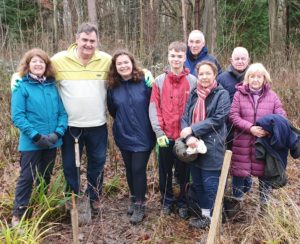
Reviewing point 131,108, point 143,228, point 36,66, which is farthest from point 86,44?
point 143,228

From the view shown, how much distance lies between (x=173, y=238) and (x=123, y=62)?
1894 mm

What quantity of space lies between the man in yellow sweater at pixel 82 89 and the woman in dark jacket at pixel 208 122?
3.07 ft

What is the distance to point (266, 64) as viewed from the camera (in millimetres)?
8617

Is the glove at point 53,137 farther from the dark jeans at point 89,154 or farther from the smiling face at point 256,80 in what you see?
the smiling face at point 256,80

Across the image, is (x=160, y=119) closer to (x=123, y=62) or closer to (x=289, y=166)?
(x=123, y=62)

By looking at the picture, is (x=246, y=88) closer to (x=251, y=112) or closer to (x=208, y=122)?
(x=251, y=112)

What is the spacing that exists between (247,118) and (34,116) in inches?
84.6

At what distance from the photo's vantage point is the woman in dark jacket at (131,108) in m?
3.80

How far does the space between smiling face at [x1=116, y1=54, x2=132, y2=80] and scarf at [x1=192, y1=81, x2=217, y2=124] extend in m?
0.75

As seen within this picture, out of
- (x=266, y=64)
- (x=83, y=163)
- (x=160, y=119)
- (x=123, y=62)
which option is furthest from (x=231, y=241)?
(x=266, y=64)

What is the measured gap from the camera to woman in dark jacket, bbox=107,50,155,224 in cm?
380

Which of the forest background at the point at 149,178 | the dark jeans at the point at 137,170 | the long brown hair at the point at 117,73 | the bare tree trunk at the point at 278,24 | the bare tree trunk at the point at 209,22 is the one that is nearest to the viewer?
the forest background at the point at 149,178

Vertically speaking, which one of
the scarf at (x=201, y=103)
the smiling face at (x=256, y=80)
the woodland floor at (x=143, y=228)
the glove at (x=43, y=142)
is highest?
the smiling face at (x=256, y=80)

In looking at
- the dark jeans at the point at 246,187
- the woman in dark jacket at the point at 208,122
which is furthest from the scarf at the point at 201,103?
the dark jeans at the point at 246,187
